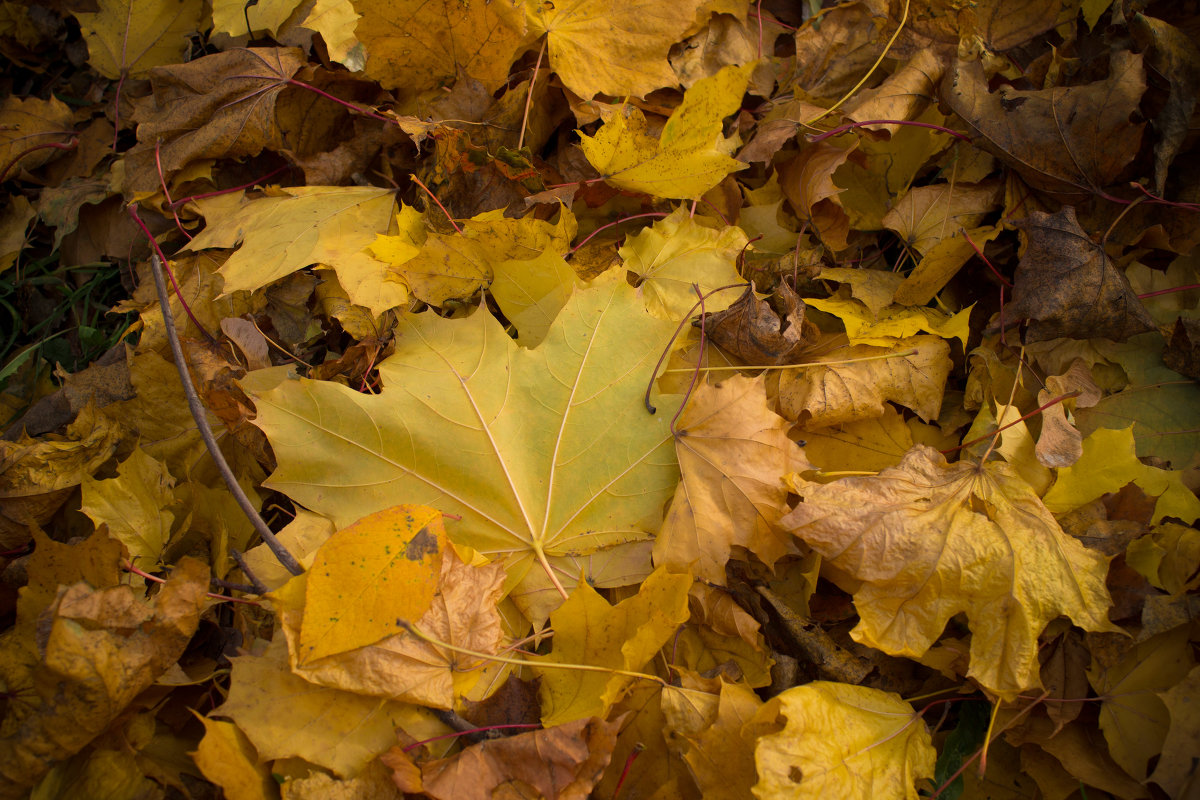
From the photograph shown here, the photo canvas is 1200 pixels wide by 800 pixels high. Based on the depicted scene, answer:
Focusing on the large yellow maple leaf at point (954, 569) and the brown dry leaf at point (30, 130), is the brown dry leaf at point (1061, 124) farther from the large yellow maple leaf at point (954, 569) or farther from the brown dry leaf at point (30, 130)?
the brown dry leaf at point (30, 130)

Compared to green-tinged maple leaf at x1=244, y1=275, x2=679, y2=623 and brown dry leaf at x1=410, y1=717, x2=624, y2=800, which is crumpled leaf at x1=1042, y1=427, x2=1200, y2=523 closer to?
green-tinged maple leaf at x1=244, y1=275, x2=679, y2=623

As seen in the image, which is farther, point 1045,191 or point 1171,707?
point 1045,191

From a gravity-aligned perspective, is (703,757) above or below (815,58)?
below

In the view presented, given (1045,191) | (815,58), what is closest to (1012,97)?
(1045,191)

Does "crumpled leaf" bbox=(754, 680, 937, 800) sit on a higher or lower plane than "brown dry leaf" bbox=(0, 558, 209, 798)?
lower

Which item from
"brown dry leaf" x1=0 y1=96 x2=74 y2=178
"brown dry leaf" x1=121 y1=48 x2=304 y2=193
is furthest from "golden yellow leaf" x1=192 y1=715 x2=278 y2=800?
"brown dry leaf" x1=0 y1=96 x2=74 y2=178

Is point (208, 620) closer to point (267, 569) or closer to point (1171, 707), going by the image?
point (267, 569)
